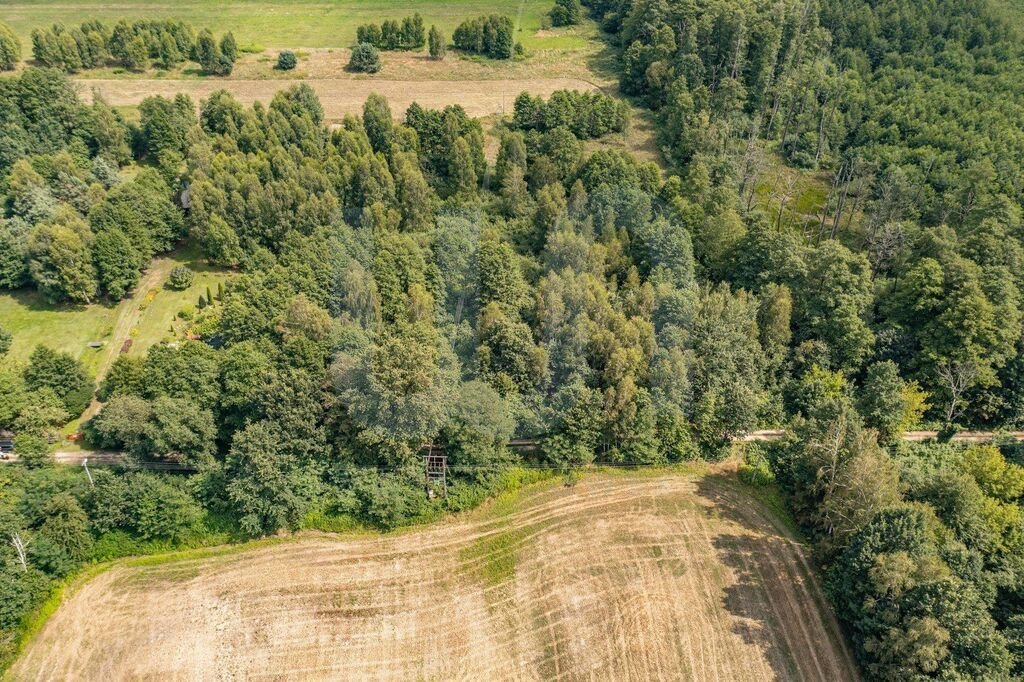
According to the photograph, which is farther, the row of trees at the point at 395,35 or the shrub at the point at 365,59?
the row of trees at the point at 395,35

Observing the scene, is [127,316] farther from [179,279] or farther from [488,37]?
[488,37]

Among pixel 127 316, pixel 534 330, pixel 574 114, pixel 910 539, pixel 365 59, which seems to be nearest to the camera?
pixel 910 539

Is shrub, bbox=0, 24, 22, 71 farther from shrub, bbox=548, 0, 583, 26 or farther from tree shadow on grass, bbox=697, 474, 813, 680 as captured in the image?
tree shadow on grass, bbox=697, 474, 813, 680

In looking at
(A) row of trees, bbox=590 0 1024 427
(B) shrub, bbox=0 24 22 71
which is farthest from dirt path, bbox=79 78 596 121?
(A) row of trees, bbox=590 0 1024 427

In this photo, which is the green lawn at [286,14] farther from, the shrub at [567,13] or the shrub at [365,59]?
the shrub at [365,59]

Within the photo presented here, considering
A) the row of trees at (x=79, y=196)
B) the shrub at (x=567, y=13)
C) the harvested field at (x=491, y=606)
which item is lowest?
the harvested field at (x=491, y=606)

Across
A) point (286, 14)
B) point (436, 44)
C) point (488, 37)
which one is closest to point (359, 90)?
point (436, 44)

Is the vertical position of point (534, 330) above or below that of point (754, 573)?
above

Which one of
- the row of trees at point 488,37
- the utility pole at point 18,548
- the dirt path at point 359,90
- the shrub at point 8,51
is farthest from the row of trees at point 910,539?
the shrub at point 8,51

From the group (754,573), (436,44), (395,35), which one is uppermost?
(436,44)
